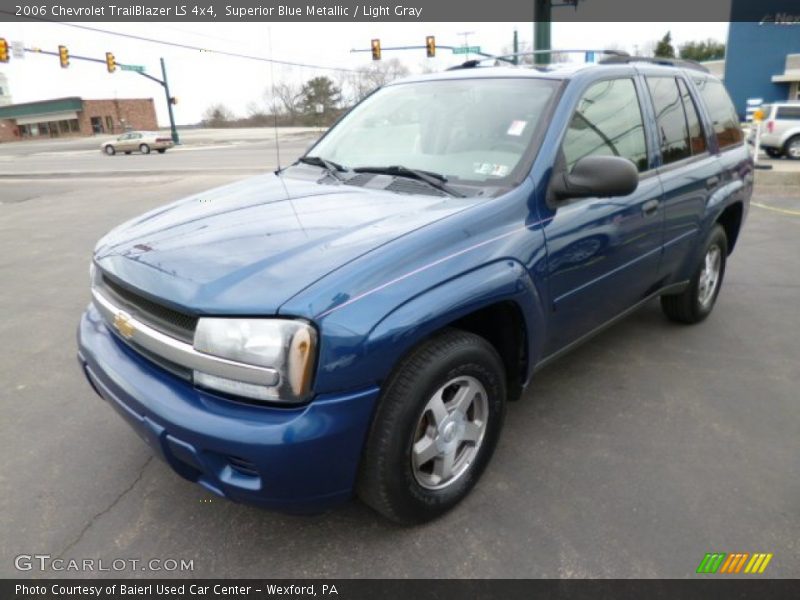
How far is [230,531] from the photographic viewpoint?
2.50 m

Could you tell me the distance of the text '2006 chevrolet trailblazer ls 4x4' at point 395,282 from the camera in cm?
197

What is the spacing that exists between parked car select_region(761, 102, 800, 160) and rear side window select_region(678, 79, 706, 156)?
1625 centimetres

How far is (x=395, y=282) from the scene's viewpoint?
82.5 inches

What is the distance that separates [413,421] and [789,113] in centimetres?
1971

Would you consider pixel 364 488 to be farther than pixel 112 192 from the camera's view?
No

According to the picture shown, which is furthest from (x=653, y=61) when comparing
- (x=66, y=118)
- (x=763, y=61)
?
(x=66, y=118)

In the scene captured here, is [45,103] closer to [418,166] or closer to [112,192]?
[112,192]

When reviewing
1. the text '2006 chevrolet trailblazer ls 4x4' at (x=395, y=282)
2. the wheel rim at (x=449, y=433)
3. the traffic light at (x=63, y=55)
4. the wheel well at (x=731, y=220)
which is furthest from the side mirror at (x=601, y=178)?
the traffic light at (x=63, y=55)

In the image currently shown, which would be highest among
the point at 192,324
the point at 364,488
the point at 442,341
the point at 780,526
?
the point at 192,324

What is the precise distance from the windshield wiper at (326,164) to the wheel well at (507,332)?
1.09m

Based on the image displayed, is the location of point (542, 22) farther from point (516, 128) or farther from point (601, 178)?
point (601, 178)

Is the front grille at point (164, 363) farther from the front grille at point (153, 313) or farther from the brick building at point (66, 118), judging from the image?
the brick building at point (66, 118)

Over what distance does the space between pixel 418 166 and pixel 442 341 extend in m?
1.12
